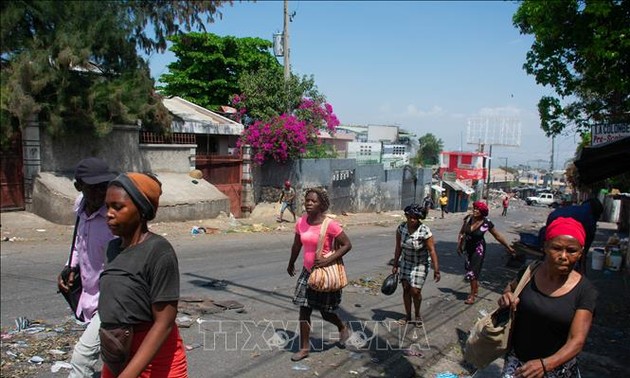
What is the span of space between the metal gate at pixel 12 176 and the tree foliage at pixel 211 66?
14.9 meters

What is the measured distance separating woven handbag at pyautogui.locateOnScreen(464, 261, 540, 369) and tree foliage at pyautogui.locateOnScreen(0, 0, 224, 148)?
41.3ft

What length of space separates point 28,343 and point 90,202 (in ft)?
Result: 8.11

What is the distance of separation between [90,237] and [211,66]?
85.9ft

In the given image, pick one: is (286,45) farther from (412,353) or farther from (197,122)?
(412,353)

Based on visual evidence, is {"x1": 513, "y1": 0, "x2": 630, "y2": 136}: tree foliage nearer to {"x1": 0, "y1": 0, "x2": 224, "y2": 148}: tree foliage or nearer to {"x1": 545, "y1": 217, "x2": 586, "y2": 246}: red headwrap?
{"x1": 545, "y1": 217, "x2": 586, "y2": 246}: red headwrap

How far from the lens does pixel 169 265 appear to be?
2.40 meters

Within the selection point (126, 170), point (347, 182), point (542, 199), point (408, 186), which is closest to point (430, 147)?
point (542, 199)

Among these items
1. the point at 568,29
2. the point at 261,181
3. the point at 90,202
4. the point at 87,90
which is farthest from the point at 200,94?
the point at 90,202

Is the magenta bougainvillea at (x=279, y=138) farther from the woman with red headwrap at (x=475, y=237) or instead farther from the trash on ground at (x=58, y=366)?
the trash on ground at (x=58, y=366)

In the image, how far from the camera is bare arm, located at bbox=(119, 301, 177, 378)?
2344 mm

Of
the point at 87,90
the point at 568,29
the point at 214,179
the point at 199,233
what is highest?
the point at 568,29

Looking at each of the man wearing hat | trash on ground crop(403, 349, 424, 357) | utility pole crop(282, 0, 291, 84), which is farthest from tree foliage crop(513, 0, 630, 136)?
utility pole crop(282, 0, 291, 84)

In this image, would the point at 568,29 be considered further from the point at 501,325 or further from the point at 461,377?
the point at 501,325

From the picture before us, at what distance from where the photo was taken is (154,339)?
2357 mm
